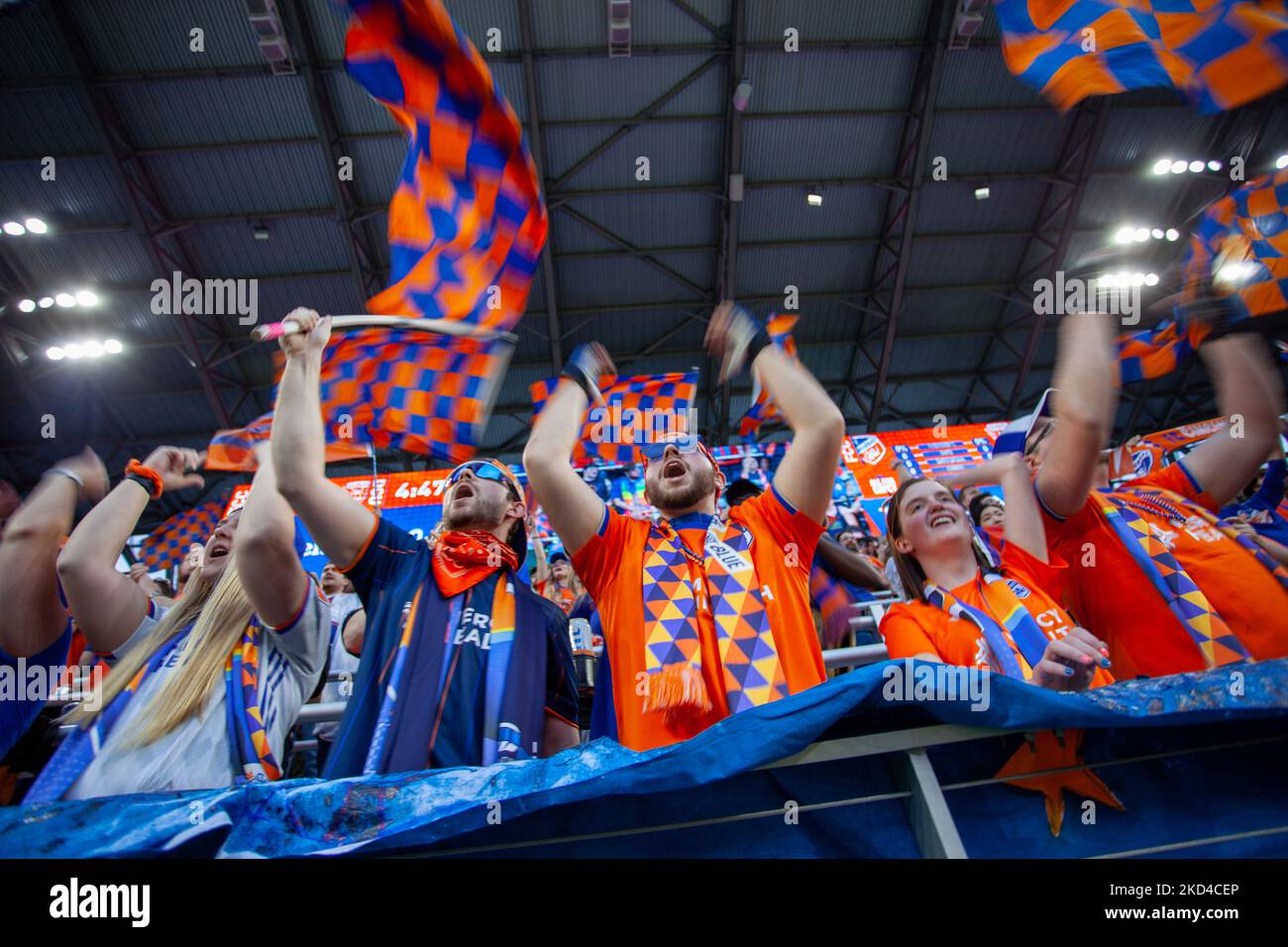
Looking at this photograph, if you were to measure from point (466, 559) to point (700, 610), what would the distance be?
710mm

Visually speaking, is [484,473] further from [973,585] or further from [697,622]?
[973,585]

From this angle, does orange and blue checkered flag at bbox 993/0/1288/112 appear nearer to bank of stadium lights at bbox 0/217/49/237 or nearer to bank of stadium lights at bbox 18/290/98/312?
bank of stadium lights at bbox 0/217/49/237

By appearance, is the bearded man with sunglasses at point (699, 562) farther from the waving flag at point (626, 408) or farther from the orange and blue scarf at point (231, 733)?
the waving flag at point (626, 408)

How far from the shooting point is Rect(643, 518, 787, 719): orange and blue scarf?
168cm

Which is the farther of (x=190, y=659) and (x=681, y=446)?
(x=681, y=446)

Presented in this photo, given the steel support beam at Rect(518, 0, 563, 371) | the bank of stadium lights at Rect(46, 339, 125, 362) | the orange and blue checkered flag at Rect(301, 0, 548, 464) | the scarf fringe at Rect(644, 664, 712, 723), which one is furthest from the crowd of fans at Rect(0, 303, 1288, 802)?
the bank of stadium lights at Rect(46, 339, 125, 362)

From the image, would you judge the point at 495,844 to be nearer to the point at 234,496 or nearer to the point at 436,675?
the point at 436,675

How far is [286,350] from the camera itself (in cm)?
183

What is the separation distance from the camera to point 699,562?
2018mm

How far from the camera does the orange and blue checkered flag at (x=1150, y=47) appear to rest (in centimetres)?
222

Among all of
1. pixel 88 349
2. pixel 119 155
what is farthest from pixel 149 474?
pixel 88 349

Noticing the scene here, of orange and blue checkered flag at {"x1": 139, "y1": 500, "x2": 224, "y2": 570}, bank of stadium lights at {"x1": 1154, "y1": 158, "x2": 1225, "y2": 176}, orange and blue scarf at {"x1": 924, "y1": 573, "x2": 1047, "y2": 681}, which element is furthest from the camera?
bank of stadium lights at {"x1": 1154, "y1": 158, "x2": 1225, "y2": 176}
